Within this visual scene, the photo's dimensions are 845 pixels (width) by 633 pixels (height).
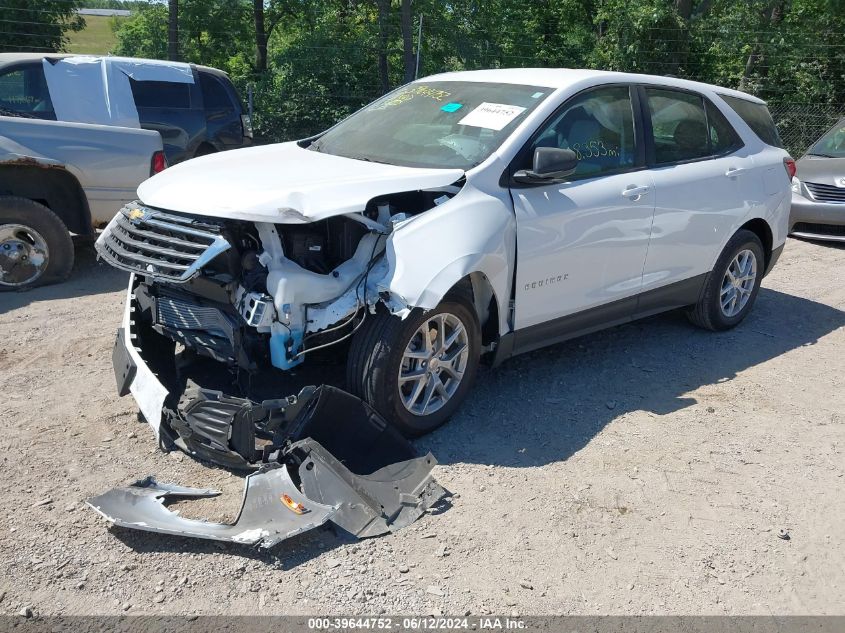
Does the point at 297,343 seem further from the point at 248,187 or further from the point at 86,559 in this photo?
the point at 86,559

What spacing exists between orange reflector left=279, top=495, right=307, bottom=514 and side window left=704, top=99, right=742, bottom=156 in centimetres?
419

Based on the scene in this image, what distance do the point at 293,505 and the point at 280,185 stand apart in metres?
1.60

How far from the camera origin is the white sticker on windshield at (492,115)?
195 inches

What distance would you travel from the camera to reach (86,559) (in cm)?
343

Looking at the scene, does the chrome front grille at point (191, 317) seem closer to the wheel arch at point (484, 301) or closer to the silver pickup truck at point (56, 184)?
the wheel arch at point (484, 301)

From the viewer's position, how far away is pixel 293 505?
3.66 m

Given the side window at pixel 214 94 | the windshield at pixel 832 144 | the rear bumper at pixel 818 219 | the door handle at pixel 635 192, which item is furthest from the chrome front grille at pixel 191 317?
the windshield at pixel 832 144

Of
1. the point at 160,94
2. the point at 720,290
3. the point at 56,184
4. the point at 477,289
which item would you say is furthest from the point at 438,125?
the point at 160,94

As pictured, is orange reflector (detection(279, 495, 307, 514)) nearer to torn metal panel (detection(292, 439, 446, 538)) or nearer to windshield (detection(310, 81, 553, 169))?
torn metal panel (detection(292, 439, 446, 538))

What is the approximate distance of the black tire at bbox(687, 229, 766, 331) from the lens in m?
6.36

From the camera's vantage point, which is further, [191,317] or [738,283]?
[738,283]

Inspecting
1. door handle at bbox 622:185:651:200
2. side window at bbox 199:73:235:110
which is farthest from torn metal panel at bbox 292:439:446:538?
side window at bbox 199:73:235:110

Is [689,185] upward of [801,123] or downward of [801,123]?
upward

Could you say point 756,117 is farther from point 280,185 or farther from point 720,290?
point 280,185
